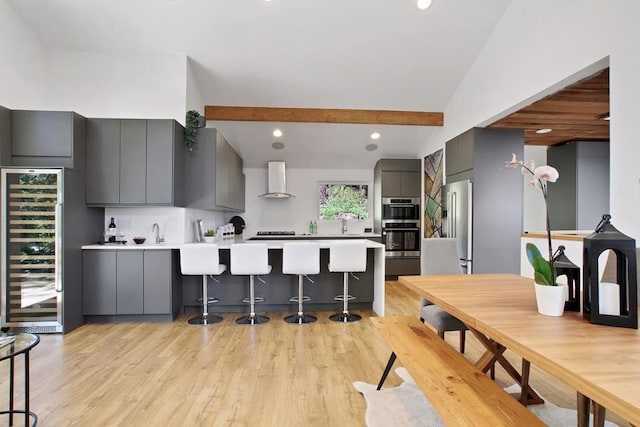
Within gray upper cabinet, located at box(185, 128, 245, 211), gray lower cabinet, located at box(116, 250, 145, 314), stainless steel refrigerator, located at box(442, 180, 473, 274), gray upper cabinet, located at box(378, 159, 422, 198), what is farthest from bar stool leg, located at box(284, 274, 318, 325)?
gray upper cabinet, located at box(378, 159, 422, 198)

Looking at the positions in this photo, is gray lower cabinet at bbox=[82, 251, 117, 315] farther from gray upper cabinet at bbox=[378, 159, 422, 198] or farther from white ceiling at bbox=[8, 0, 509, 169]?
gray upper cabinet at bbox=[378, 159, 422, 198]

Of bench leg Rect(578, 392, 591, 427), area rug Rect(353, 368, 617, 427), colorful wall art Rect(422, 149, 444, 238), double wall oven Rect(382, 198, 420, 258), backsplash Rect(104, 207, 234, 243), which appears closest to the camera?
bench leg Rect(578, 392, 591, 427)

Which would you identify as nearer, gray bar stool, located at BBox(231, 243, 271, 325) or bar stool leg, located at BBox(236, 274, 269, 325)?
gray bar stool, located at BBox(231, 243, 271, 325)

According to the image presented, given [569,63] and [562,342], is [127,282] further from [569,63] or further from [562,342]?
[569,63]

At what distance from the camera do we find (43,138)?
3627 mm

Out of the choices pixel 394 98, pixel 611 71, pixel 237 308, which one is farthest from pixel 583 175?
pixel 237 308

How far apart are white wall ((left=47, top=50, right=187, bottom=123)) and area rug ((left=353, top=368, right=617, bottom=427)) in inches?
149

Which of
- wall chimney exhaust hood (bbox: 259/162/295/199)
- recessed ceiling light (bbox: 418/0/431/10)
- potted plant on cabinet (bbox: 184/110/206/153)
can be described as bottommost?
wall chimney exhaust hood (bbox: 259/162/295/199)

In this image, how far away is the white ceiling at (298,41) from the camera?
3.88 m

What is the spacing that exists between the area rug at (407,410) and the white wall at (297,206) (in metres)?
5.07

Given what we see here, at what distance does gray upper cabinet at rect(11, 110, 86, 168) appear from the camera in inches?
142

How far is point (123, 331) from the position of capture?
3.66m

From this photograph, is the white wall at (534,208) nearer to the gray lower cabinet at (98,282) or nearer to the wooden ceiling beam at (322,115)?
the wooden ceiling beam at (322,115)

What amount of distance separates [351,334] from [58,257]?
3.03 metres
